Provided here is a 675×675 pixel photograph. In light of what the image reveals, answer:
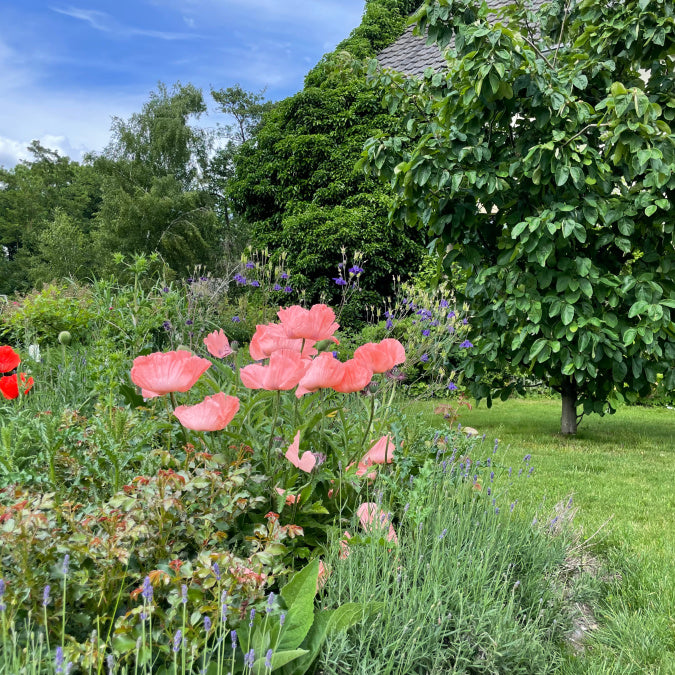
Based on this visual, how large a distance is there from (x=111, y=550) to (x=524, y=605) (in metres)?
1.35

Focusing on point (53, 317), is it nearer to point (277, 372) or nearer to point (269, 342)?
point (269, 342)

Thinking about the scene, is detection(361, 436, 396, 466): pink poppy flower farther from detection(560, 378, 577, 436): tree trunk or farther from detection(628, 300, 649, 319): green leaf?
detection(560, 378, 577, 436): tree trunk

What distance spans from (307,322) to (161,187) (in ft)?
73.6

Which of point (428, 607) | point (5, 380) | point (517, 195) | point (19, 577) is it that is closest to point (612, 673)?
point (428, 607)

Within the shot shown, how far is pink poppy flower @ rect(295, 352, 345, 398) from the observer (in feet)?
4.94

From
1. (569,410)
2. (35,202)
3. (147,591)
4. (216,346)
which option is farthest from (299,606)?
(35,202)

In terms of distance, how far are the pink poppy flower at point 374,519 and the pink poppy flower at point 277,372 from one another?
0.48 metres

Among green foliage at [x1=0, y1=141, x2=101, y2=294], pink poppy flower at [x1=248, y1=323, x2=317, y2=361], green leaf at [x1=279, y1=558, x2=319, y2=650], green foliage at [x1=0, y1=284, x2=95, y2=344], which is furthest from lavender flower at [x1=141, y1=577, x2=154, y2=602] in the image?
green foliage at [x1=0, y1=141, x2=101, y2=294]

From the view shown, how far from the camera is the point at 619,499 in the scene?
11.6 ft

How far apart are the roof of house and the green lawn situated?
22.8ft

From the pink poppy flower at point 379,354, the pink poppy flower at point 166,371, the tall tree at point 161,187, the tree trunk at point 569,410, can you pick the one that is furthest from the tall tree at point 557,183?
the tall tree at point 161,187

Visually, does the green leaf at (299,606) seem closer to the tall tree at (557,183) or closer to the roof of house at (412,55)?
the tall tree at (557,183)

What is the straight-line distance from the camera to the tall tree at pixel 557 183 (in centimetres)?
403

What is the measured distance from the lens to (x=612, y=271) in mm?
4828
